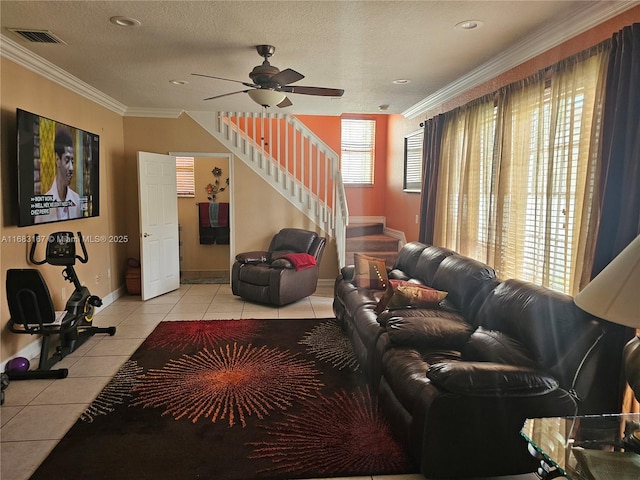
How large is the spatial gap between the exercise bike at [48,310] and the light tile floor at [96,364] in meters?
0.08

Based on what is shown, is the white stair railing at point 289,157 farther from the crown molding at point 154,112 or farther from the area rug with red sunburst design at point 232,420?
the area rug with red sunburst design at point 232,420

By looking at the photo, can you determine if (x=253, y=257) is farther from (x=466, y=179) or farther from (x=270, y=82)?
(x=466, y=179)

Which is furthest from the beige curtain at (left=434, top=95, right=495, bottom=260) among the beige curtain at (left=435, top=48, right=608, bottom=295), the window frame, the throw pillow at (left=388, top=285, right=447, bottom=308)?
the window frame

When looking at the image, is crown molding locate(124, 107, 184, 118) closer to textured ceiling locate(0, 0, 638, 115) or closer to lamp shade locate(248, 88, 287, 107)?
textured ceiling locate(0, 0, 638, 115)

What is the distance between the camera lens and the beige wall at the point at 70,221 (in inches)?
134

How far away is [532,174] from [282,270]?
10.0 ft

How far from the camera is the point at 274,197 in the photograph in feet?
21.4

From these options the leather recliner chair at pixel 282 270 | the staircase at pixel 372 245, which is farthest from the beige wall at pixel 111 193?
the leather recliner chair at pixel 282 270

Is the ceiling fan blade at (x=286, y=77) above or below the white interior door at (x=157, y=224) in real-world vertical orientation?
above

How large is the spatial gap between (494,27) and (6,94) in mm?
3745

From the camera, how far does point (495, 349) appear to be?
2.48 meters

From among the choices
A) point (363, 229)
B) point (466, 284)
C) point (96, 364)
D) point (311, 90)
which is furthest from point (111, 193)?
point (466, 284)

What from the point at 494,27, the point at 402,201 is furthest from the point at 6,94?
the point at 402,201

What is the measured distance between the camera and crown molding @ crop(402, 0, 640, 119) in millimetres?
2559
